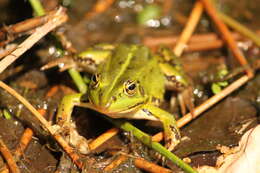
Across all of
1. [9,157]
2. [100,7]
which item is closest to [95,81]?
[9,157]

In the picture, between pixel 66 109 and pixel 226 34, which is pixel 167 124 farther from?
pixel 226 34

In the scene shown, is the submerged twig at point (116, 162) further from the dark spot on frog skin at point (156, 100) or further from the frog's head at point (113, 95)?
the dark spot on frog skin at point (156, 100)

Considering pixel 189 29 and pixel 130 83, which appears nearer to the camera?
pixel 130 83

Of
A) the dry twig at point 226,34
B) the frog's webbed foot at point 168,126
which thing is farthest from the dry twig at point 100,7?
the frog's webbed foot at point 168,126

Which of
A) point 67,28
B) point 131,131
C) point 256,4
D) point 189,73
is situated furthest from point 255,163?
point 256,4

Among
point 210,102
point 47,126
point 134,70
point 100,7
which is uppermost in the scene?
point 100,7

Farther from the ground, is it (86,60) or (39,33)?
(39,33)
